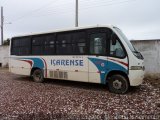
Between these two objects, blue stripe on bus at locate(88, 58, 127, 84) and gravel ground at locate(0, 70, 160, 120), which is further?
blue stripe on bus at locate(88, 58, 127, 84)

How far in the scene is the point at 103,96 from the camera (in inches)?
374

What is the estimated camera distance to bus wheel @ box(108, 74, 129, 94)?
9.98 metres

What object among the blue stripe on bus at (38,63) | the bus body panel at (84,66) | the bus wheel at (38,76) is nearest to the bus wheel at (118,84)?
the bus body panel at (84,66)

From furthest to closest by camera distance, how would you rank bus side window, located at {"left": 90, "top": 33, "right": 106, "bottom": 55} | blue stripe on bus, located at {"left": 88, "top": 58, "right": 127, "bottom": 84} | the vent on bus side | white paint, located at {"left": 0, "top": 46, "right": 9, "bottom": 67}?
white paint, located at {"left": 0, "top": 46, "right": 9, "bottom": 67}
the vent on bus side
bus side window, located at {"left": 90, "top": 33, "right": 106, "bottom": 55}
blue stripe on bus, located at {"left": 88, "top": 58, "right": 127, "bottom": 84}

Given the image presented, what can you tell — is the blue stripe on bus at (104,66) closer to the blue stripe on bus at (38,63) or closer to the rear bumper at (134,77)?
the rear bumper at (134,77)

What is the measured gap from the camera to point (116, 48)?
10.1 meters

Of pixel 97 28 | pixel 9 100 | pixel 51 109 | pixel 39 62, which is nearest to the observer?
pixel 51 109

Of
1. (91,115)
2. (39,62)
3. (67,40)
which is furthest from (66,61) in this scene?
(91,115)

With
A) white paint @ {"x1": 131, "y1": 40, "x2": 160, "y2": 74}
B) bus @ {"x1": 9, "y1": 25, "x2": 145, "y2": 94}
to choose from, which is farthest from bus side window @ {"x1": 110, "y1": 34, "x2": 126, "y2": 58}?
white paint @ {"x1": 131, "y1": 40, "x2": 160, "y2": 74}

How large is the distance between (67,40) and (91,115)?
5913mm

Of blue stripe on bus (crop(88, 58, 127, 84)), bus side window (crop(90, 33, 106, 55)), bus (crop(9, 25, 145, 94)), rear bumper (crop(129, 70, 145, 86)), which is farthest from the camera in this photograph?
bus side window (crop(90, 33, 106, 55))

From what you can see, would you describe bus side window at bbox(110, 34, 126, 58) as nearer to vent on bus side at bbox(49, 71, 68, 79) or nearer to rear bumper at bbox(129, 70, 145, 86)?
rear bumper at bbox(129, 70, 145, 86)

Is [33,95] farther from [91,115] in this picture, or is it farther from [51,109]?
[91,115]

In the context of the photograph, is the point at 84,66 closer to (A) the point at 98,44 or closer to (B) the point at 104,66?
(B) the point at 104,66
